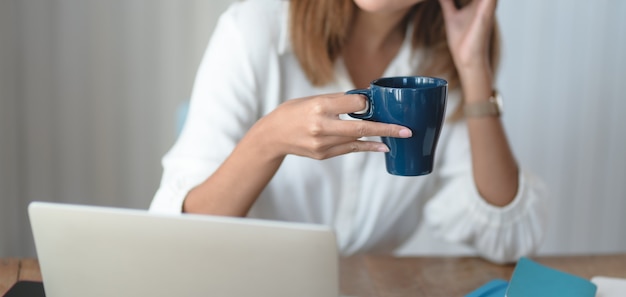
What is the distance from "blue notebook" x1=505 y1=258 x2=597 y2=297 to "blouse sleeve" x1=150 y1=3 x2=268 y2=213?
0.55 m

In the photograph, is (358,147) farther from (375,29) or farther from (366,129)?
(375,29)

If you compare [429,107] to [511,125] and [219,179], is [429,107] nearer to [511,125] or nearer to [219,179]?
[219,179]

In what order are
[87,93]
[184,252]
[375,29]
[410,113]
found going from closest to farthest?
[184,252] → [410,113] → [375,29] → [87,93]

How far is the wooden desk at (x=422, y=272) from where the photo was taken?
1159 millimetres

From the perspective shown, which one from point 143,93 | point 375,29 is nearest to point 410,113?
point 375,29

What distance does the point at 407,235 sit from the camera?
1657 mm

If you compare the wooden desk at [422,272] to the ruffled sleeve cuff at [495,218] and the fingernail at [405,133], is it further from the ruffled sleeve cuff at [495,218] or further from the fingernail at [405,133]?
the fingernail at [405,133]

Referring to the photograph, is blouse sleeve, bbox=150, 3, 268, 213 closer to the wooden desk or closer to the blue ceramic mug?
the wooden desk

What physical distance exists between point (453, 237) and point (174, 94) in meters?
1.12

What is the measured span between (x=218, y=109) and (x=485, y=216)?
527mm

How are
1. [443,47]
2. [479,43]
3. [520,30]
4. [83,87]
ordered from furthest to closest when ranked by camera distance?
[520,30] < [83,87] < [443,47] < [479,43]

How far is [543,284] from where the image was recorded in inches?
40.8

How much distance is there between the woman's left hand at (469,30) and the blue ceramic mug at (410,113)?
47 centimetres

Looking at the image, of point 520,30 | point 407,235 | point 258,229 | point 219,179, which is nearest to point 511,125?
point 520,30
